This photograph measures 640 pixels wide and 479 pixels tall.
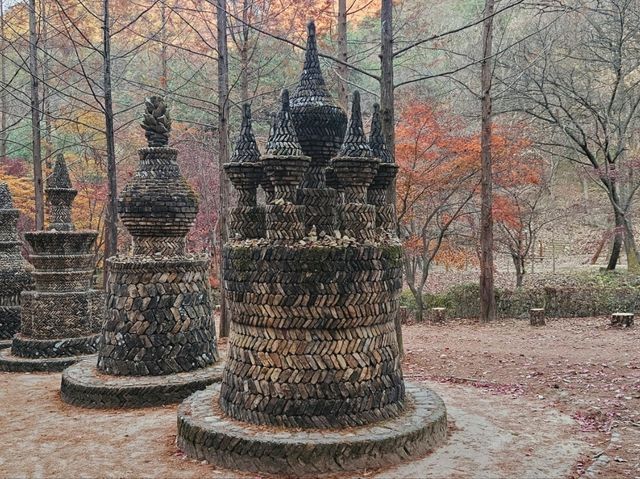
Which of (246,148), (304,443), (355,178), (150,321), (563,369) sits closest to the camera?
(304,443)

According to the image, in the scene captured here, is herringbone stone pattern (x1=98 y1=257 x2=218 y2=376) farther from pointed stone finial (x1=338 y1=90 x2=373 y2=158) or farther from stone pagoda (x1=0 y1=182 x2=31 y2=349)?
stone pagoda (x1=0 y1=182 x2=31 y2=349)

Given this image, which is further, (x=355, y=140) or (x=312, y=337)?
(x=355, y=140)

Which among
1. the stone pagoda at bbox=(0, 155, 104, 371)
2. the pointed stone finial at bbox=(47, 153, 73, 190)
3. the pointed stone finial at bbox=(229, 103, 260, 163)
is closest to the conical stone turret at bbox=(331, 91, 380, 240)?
the pointed stone finial at bbox=(229, 103, 260, 163)

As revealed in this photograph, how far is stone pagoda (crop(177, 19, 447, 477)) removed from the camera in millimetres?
5922

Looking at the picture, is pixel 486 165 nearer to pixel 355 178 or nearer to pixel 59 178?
pixel 59 178

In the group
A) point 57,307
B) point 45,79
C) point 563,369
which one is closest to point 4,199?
point 57,307

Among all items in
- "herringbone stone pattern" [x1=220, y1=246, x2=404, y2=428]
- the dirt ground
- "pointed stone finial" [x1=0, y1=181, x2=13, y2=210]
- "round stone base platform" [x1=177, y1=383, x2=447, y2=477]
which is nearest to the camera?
"round stone base platform" [x1=177, y1=383, x2=447, y2=477]

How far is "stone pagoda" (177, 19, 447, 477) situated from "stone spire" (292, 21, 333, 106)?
0.83 meters

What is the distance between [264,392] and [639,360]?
844 cm

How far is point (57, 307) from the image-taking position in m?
12.3

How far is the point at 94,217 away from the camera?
25750 mm

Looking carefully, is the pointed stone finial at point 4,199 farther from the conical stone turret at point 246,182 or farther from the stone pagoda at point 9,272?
the conical stone turret at point 246,182

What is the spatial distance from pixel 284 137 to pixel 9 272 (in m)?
11.1

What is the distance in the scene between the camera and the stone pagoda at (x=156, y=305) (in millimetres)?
9109
